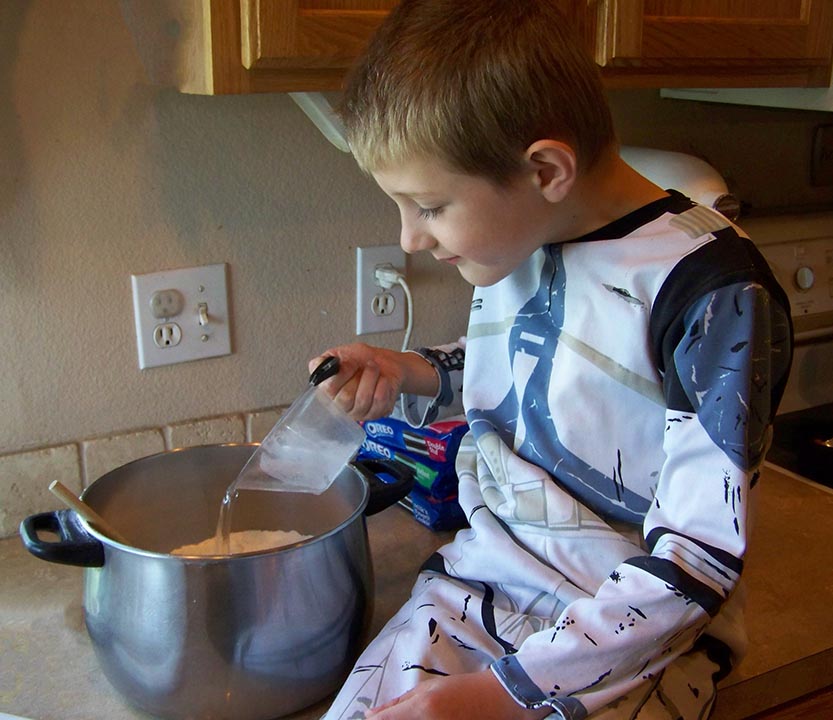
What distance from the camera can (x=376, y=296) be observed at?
1298mm

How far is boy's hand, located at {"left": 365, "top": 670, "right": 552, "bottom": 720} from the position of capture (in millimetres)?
742

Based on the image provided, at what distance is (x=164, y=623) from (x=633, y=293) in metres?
0.47

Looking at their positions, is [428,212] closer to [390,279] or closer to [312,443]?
[312,443]

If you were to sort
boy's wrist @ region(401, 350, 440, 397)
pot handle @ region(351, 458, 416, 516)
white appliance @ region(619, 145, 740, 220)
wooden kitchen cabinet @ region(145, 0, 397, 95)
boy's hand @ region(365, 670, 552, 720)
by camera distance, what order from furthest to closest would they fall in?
1. white appliance @ region(619, 145, 740, 220)
2. boy's wrist @ region(401, 350, 440, 397)
3. pot handle @ region(351, 458, 416, 516)
4. wooden kitchen cabinet @ region(145, 0, 397, 95)
5. boy's hand @ region(365, 670, 552, 720)

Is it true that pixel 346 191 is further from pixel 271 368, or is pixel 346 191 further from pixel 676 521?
pixel 676 521

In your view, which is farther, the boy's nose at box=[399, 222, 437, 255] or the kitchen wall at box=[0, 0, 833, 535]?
the kitchen wall at box=[0, 0, 833, 535]

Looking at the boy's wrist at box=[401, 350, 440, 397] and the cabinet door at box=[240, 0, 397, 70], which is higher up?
the cabinet door at box=[240, 0, 397, 70]

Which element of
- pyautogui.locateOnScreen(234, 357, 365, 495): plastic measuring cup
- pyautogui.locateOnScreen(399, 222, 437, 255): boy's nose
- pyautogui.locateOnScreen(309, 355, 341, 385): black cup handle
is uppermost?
pyautogui.locateOnScreen(399, 222, 437, 255): boy's nose

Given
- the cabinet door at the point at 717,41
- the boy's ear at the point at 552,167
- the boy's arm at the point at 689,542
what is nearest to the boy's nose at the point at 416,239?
the boy's ear at the point at 552,167

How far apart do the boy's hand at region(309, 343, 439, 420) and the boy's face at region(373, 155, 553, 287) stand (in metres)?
0.18

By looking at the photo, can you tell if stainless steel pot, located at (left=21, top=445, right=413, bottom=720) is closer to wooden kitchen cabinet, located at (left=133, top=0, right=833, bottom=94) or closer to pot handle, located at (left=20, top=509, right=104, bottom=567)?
pot handle, located at (left=20, top=509, right=104, bottom=567)

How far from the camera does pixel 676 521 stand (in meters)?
0.78

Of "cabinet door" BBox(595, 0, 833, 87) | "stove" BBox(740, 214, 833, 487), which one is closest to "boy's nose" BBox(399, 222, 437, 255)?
"cabinet door" BBox(595, 0, 833, 87)

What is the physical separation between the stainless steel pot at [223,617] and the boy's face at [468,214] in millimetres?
245
